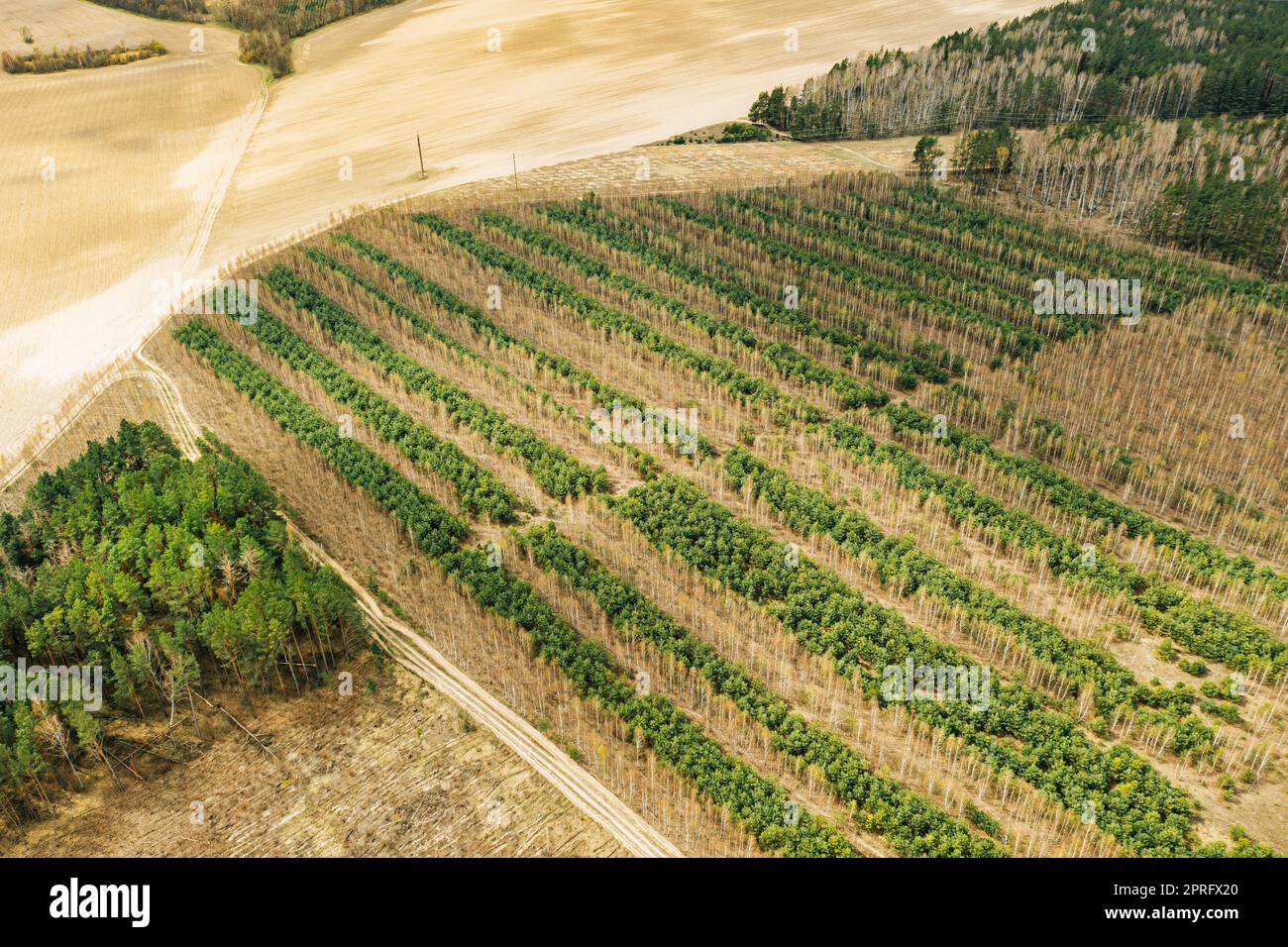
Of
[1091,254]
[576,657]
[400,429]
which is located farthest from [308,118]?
[576,657]

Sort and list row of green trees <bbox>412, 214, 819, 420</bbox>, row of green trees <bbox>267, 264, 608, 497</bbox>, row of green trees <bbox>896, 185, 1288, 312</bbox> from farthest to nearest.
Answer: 1. row of green trees <bbox>896, 185, 1288, 312</bbox>
2. row of green trees <bbox>412, 214, 819, 420</bbox>
3. row of green trees <bbox>267, 264, 608, 497</bbox>

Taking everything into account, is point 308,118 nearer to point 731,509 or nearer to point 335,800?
point 731,509

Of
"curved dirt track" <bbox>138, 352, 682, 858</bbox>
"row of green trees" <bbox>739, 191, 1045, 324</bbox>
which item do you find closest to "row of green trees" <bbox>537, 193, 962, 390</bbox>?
"row of green trees" <bbox>739, 191, 1045, 324</bbox>

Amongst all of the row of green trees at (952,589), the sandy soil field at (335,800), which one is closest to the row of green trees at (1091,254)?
the row of green trees at (952,589)

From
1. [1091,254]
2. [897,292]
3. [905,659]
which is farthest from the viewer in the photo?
[1091,254]

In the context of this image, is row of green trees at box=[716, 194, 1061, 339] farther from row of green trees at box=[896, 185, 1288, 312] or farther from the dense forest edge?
the dense forest edge

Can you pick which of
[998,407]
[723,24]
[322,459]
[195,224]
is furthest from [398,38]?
[998,407]

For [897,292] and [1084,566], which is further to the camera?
[897,292]
